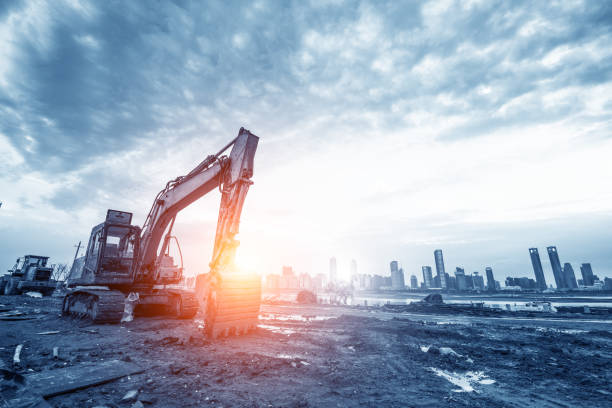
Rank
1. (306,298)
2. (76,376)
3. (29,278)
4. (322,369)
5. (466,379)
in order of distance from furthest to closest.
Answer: (306,298) < (29,278) < (322,369) < (466,379) < (76,376)

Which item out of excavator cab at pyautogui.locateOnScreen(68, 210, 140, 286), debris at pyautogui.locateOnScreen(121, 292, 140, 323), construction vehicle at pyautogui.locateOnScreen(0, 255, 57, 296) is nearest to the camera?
excavator cab at pyautogui.locateOnScreen(68, 210, 140, 286)

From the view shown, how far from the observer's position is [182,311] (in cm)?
1184

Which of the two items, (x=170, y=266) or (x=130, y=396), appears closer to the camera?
(x=130, y=396)

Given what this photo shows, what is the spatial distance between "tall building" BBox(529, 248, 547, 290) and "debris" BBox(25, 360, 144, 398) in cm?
14221

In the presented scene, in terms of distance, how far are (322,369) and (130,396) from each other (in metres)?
3.34

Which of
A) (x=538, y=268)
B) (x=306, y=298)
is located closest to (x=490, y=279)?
(x=538, y=268)

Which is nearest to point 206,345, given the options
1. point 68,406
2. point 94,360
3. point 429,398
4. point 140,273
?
point 94,360

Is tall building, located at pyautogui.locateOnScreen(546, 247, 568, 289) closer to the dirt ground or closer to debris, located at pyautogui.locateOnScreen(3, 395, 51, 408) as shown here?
the dirt ground

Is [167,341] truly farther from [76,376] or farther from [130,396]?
[130,396]

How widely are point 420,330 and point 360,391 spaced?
25.4 feet

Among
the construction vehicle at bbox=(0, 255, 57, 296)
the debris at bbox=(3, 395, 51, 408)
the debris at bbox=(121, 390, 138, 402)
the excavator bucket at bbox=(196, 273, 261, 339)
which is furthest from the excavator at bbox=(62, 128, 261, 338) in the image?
the construction vehicle at bbox=(0, 255, 57, 296)

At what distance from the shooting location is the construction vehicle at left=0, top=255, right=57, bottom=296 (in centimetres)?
2627

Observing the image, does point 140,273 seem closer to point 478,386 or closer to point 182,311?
point 182,311

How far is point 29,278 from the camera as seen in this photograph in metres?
26.7
